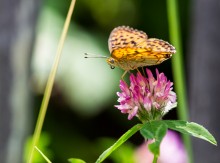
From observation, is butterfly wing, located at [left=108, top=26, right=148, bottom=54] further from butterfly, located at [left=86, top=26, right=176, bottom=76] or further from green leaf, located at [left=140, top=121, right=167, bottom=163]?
green leaf, located at [left=140, top=121, right=167, bottom=163]

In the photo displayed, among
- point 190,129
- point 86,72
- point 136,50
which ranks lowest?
point 86,72

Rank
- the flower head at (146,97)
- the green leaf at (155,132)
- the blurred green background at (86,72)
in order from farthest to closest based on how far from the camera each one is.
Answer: the blurred green background at (86,72) < the flower head at (146,97) < the green leaf at (155,132)

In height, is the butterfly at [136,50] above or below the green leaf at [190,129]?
above

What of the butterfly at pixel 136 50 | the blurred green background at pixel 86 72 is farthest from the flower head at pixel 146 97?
the blurred green background at pixel 86 72

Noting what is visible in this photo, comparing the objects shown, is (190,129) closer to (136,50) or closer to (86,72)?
(136,50)

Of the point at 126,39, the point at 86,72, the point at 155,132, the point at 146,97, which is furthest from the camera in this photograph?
the point at 86,72

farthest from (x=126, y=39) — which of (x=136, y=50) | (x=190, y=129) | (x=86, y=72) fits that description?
(x=86, y=72)

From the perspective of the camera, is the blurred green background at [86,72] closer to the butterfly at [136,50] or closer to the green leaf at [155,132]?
the butterfly at [136,50]
